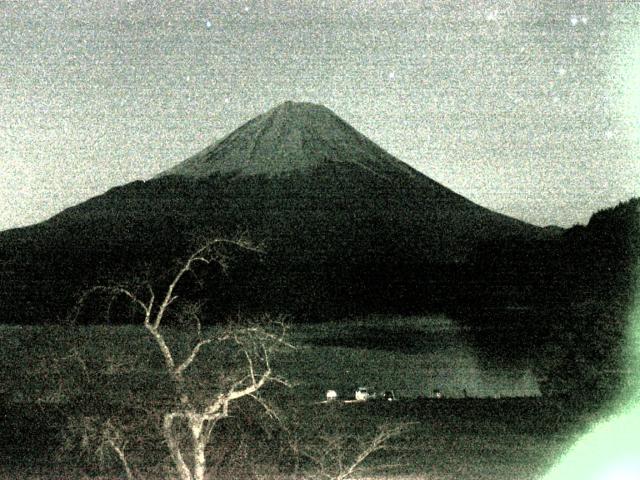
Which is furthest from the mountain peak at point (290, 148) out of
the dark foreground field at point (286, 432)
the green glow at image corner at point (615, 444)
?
the green glow at image corner at point (615, 444)

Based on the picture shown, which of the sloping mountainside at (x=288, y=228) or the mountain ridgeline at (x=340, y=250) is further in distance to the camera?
the sloping mountainside at (x=288, y=228)

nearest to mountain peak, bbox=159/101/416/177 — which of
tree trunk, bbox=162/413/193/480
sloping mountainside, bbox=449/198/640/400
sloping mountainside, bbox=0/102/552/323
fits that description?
sloping mountainside, bbox=0/102/552/323

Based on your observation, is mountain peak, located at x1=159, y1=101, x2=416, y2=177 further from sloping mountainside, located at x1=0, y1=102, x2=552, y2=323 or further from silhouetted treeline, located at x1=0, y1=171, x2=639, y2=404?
silhouetted treeline, located at x1=0, y1=171, x2=639, y2=404

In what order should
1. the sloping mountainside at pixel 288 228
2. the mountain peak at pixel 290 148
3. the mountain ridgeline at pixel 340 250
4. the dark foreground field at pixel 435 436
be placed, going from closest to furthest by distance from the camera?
the dark foreground field at pixel 435 436
the mountain ridgeline at pixel 340 250
the sloping mountainside at pixel 288 228
the mountain peak at pixel 290 148

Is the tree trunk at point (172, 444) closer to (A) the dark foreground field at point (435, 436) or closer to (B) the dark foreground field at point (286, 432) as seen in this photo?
(B) the dark foreground field at point (286, 432)

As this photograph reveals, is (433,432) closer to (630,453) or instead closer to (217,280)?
(630,453)

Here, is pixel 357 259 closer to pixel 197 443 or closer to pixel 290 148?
pixel 290 148

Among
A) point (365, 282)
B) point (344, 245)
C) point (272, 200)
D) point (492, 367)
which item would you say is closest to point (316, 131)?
point (272, 200)
